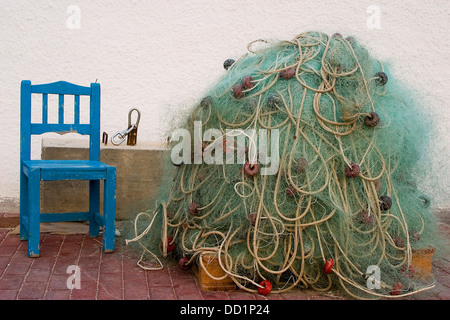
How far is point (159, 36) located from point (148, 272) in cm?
269

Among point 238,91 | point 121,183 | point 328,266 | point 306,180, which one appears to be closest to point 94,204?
point 121,183

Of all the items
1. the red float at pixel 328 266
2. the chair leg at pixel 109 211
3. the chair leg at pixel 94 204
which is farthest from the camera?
the chair leg at pixel 94 204

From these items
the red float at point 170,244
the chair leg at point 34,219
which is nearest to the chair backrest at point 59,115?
the chair leg at point 34,219

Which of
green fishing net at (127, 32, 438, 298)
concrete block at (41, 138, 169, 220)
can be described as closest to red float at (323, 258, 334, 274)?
green fishing net at (127, 32, 438, 298)

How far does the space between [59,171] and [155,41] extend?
2092mm

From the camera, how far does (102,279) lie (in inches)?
128

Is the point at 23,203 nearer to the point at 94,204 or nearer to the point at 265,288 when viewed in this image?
the point at 94,204

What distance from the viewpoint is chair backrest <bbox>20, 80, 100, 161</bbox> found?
4.00m

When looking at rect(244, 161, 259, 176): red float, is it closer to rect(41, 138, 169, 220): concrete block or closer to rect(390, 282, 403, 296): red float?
rect(390, 282, 403, 296): red float

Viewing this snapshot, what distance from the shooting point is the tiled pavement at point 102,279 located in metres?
3.01

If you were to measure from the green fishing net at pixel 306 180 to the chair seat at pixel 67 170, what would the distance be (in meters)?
0.64

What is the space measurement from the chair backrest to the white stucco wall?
990 millimetres

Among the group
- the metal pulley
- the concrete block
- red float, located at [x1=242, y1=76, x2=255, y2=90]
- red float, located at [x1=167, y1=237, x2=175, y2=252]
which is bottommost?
red float, located at [x1=167, y1=237, x2=175, y2=252]

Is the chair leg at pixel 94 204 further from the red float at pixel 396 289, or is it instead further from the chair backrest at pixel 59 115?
the red float at pixel 396 289
